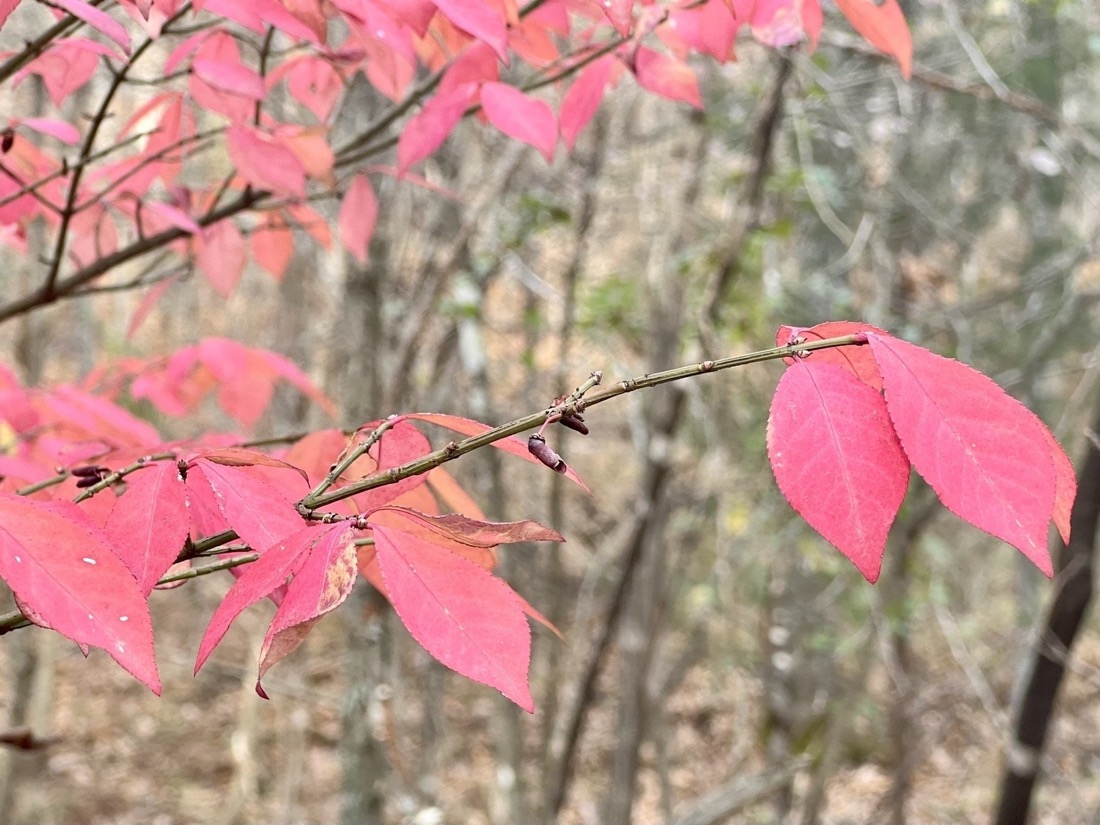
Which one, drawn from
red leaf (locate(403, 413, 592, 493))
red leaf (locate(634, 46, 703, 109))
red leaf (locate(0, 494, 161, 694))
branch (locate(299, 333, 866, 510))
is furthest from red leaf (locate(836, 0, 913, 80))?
red leaf (locate(0, 494, 161, 694))

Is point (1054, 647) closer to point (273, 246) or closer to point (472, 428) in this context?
point (273, 246)

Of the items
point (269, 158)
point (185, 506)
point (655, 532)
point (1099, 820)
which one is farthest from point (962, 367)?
point (1099, 820)

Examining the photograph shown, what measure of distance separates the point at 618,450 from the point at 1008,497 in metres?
6.62

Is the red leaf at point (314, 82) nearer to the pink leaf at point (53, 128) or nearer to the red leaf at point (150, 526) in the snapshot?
the pink leaf at point (53, 128)

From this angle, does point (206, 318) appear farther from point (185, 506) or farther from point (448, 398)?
point (185, 506)

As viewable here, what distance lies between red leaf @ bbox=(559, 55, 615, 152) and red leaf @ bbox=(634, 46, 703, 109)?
0.15ft

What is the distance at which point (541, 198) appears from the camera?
9.36 ft

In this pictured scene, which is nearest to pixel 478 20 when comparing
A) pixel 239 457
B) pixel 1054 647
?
pixel 239 457

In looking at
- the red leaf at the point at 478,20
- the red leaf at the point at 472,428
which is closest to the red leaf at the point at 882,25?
the red leaf at the point at 478,20

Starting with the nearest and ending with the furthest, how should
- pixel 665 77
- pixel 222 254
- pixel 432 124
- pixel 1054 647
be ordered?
pixel 432 124 < pixel 665 77 < pixel 222 254 < pixel 1054 647

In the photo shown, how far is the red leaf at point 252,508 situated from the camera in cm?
56

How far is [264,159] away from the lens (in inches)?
40.3

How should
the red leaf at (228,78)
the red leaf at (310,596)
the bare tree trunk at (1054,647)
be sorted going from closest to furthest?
the red leaf at (310,596) → the red leaf at (228,78) → the bare tree trunk at (1054,647)

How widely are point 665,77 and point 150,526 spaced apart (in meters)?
0.87
